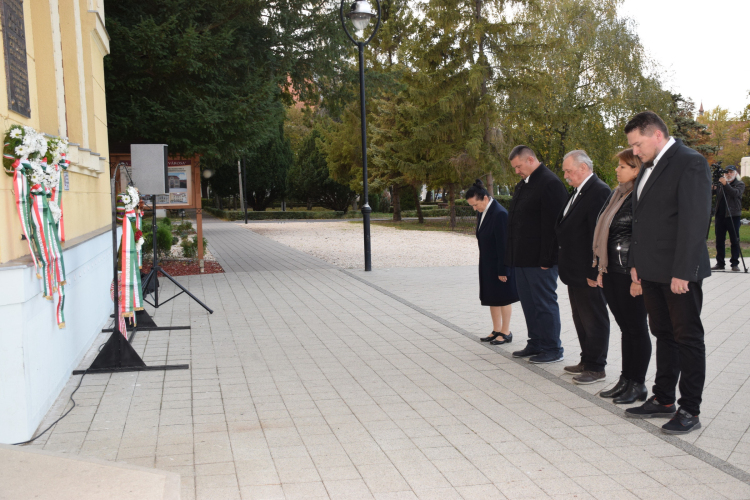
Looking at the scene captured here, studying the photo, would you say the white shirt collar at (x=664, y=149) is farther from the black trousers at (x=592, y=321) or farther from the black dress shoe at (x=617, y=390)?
the black dress shoe at (x=617, y=390)

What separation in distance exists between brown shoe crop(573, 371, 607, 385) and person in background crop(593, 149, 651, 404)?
41 centimetres

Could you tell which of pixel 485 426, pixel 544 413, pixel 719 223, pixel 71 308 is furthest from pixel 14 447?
pixel 719 223

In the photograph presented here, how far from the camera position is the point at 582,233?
17.5ft

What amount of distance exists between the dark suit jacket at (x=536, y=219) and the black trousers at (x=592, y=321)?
527 mm

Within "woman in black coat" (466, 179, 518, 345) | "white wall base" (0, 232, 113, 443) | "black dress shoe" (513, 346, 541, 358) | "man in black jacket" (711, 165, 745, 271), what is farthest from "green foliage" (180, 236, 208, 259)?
"man in black jacket" (711, 165, 745, 271)

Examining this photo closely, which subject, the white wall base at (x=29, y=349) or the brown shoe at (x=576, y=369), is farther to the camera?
the brown shoe at (x=576, y=369)

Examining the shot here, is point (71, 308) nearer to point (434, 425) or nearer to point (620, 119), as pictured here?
point (434, 425)

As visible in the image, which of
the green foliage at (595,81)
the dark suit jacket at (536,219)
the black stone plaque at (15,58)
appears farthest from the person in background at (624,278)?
the green foliage at (595,81)

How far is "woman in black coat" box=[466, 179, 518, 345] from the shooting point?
6.63 m

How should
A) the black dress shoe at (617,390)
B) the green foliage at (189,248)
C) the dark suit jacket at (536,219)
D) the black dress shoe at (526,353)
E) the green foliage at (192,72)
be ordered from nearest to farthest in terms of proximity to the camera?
the black dress shoe at (617,390), the dark suit jacket at (536,219), the black dress shoe at (526,353), the green foliage at (192,72), the green foliage at (189,248)

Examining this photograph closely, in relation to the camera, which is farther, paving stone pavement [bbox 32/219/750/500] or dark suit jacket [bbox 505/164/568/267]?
dark suit jacket [bbox 505/164/568/267]

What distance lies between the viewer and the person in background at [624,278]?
4785mm

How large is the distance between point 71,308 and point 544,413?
13.9 ft

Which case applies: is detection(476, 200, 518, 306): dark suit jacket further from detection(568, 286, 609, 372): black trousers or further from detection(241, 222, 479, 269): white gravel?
detection(241, 222, 479, 269): white gravel
